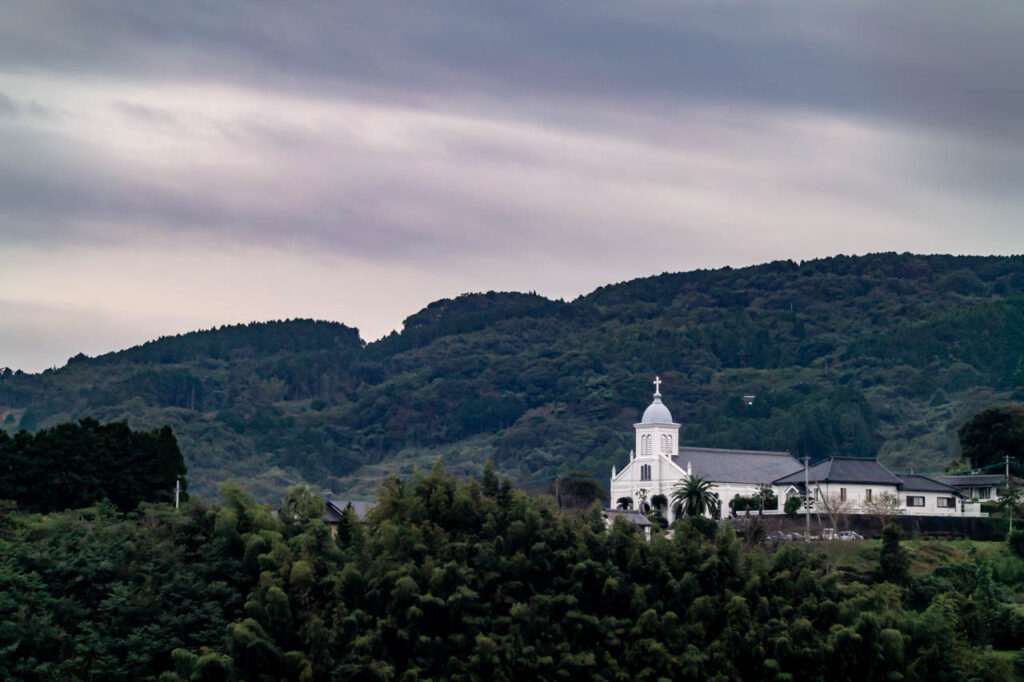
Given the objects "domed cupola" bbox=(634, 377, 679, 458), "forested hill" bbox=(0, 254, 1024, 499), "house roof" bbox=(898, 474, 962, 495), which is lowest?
"house roof" bbox=(898, 474, 962, 495)

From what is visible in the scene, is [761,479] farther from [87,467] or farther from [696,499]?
[87,467]

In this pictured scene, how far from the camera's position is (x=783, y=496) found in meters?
65.2

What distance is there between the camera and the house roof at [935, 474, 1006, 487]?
6462 centimetres

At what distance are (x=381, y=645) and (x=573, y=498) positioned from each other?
32.6m

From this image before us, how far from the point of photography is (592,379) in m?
159

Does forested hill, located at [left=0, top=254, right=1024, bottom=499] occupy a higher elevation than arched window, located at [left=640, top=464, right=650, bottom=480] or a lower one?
higher

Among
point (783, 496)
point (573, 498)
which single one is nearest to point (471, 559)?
point (783, 496)

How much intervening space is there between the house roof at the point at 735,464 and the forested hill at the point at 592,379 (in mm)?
42190

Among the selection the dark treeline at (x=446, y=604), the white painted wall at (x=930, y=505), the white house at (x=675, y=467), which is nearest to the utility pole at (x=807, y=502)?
the white house at (x=675, y=467)

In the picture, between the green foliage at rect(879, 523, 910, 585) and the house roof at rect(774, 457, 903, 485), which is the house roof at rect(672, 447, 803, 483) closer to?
the house roof at rect(774, 457, 903, 485)

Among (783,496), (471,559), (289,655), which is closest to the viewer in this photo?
(289,655)

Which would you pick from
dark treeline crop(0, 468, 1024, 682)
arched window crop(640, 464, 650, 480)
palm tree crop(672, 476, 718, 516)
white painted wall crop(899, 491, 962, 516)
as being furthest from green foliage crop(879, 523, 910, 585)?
arched window crop(640, 464, 650, 480)

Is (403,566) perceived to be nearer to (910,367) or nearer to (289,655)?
(289,655)

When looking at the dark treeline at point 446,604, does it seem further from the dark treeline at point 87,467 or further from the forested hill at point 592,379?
the forested hill at point 592,379
